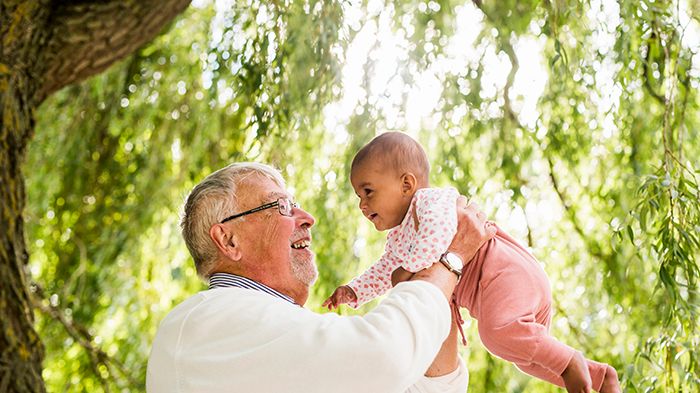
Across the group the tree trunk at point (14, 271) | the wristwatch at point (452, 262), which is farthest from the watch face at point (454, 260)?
the tree trunk at point (14, 271)

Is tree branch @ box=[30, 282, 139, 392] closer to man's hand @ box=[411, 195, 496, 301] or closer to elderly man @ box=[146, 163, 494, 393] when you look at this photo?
elderly man @ box=[146, 163, 494, 393]

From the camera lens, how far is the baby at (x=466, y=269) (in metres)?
1.81

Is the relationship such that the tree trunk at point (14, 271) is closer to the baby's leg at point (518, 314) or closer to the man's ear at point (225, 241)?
the man's ear at point (225, 241)

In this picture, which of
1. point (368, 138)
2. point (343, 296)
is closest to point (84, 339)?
point (368, 138)

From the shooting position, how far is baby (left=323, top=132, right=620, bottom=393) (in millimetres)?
1813

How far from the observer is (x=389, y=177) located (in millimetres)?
2027

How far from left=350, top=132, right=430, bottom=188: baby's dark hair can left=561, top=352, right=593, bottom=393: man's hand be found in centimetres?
50

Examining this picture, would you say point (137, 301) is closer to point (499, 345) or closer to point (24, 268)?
point (24, 268)

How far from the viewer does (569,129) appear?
11.2 ft

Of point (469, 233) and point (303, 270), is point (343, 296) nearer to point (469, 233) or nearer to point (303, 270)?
point (303, 270)

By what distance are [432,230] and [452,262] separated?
0.24 ft

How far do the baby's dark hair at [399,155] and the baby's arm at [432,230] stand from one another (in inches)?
4.3

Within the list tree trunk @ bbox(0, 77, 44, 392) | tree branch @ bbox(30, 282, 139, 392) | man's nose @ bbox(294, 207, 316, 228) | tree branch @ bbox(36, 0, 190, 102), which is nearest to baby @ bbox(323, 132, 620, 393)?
man's nose @ bbox(294, 207, 316, 228)

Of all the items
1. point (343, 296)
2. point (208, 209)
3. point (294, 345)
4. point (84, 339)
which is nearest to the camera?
point (294, 345)
